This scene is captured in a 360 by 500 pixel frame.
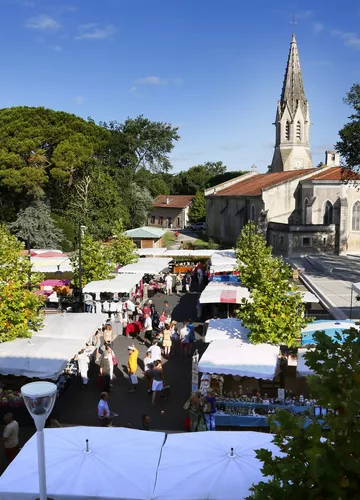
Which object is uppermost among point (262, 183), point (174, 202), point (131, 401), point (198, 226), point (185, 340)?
point (262, 183)

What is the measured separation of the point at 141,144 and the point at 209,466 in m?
53.3

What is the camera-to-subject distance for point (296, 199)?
150 ft

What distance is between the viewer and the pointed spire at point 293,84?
56.0 metres

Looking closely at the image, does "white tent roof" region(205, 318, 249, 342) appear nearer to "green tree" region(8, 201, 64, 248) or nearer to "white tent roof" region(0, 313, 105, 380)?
"white tent roof" region(0, 313, 105, 380)

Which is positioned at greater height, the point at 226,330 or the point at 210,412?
the point at 226,330

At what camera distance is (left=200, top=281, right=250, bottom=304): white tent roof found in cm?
1862

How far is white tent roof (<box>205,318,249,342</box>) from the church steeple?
150 ft

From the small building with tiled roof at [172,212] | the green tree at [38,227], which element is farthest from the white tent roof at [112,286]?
the small building with tiled roof at [172,212]

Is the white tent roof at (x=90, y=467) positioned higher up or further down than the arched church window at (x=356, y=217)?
further down

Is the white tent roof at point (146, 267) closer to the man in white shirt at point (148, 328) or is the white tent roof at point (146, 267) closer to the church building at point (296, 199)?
the man in white shirt at point (148, 328)

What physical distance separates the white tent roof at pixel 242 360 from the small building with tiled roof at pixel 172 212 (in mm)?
72909

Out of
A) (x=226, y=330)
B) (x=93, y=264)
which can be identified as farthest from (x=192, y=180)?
(x=226, y=330)

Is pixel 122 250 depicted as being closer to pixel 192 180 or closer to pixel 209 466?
pixel 209 466

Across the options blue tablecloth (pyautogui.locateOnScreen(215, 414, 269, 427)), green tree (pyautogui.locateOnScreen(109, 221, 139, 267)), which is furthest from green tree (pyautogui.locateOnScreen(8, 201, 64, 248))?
blue tablecloth (pyautogui.locateOnScreen(215, 414, 269, 427))
